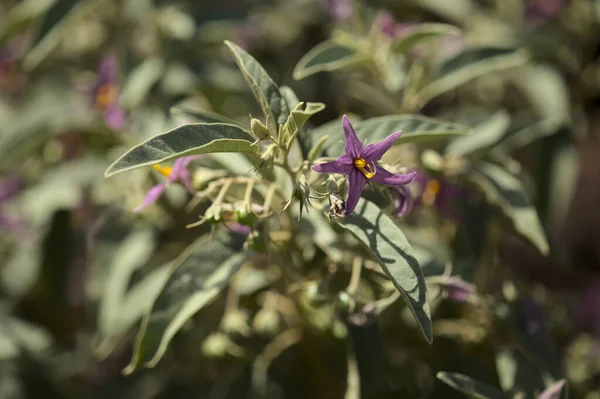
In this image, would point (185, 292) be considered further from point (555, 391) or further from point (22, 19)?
point (22, 19)

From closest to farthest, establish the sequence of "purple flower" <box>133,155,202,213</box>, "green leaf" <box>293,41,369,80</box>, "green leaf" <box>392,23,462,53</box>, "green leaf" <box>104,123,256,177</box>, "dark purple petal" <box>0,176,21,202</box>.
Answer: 1. "green leaf" <box>104,123,256,177</box>
2. "purple flower" <box>133,155,202,213</box>
3. "green leaf" <box>293,41,369,80</box>
4. "green leaf" <box>392,23,462,53</box>
5. "dark purple petal" <box>0,176,21,202</box>

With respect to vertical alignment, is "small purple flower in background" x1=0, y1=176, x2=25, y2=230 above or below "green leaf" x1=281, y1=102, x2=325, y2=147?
below

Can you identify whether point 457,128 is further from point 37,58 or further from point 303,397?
point 37,58

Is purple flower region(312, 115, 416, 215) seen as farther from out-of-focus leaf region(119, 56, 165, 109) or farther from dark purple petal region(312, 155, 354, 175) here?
out-of-focus leaf region(119, 56, 165, 109)

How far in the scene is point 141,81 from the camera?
5.82ft

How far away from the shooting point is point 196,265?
4.17 ft

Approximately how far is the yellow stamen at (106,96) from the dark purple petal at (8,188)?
44 centimetres

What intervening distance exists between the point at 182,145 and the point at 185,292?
37cm

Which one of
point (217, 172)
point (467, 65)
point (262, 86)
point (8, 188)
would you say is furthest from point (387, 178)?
point (8, 188)

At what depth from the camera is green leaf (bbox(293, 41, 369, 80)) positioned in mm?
1308

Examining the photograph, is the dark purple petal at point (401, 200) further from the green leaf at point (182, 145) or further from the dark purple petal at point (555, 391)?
the dark purple petal at point (555, 391)

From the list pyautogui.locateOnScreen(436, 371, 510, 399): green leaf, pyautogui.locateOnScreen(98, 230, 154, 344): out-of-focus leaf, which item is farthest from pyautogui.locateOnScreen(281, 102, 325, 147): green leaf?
pyautogui.locateOnScreen(98, 230, 154, 344): out-of-focus leaf

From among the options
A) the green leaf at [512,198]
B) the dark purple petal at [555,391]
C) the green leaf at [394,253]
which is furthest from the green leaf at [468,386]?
the green leaf at [512,198]

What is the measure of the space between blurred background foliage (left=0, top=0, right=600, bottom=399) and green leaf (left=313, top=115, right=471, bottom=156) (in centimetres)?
10
